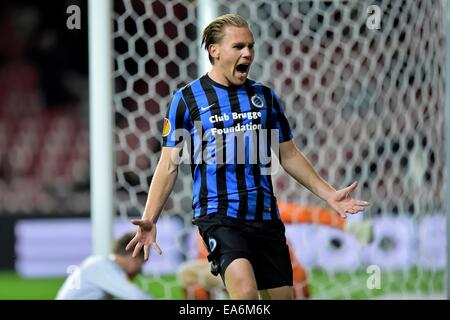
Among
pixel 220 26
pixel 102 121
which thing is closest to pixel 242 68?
pixel 220 26

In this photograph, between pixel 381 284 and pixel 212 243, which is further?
pixel 381 284

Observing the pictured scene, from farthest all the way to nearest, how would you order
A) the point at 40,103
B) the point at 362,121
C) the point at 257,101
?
the point at 40,103
the point at 362,121
the point at 257,101

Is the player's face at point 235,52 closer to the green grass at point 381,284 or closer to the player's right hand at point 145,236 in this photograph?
the player's right hand at point 145,236

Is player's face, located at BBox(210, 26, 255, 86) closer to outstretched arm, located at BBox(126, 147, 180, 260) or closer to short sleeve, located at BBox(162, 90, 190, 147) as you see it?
short sleeve, located at BBox(162, 90, 190, 147)

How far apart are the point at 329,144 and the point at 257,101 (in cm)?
372

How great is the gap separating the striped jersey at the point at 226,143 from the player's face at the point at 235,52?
8 cm

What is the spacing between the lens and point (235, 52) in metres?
3.22

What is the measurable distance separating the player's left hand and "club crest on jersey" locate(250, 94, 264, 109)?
429mm

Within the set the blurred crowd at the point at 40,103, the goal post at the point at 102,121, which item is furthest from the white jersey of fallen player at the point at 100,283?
the blurred crowd at the point at 40,103

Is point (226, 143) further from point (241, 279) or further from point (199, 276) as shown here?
point (199, 276)

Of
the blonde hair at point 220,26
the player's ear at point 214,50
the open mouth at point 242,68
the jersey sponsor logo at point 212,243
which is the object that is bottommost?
the jersey sponsor logo at point 212,243

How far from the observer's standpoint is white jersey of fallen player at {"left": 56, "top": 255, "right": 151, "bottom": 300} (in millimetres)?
4367

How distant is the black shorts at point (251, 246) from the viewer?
10.5 ft
